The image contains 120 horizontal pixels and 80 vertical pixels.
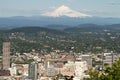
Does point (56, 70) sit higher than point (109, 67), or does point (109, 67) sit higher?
point (109, 67)

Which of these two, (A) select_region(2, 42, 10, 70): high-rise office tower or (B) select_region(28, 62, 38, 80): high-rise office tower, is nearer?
(B) select_region(28, 62, 38, 80): high-rise office tower

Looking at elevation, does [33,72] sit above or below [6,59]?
above

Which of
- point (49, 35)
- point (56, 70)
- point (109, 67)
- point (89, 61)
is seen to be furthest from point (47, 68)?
point (49, 35)

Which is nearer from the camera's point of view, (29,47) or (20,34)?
(29,47)

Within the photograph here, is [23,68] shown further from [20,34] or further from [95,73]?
[20,34]

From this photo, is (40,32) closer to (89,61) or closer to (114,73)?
(89,61)

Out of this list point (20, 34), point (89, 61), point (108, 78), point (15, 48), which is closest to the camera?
point (108, 78)

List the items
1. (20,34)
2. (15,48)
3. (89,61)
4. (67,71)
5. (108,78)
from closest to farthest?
(108,78)
(67,71)
(89,61)
(15,48)
(20,34)

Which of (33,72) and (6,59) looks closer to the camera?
(33,72)

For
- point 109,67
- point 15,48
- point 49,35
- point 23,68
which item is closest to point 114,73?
point 109,67

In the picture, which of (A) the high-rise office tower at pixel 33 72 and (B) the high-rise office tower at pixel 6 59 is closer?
(A) the high-rise office tower at pixel 33 72
